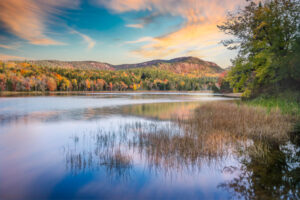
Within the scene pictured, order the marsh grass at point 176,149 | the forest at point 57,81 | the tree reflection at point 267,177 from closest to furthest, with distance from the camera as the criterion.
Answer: the tree reflection at point 267,177
the marsh grass at point 176,149
the forest at point 57,81

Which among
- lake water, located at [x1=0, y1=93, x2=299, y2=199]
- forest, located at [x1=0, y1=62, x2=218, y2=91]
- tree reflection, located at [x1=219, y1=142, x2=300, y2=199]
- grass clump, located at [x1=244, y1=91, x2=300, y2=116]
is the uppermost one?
forest, located at [x1=0, y1=62, x2=218, y2=91]

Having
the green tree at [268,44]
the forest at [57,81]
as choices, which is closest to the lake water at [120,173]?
the green tree at [268,44]

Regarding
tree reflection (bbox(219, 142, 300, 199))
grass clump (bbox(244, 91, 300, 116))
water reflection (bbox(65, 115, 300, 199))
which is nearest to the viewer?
tree reflection (bbox(219, 142, 300, 199))

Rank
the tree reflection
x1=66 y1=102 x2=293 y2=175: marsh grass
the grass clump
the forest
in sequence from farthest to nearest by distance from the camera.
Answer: the forest, the grass clump, x1=66 y1=102 x2=293 y2=175: marsh grass, the tree reflection

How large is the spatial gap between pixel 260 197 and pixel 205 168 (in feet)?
6.73

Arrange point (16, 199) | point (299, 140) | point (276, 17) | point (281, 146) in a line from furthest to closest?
point (276, 17)
point (299, 140)
point (281, 146)
point (16, 199)

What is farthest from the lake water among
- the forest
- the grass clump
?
the forest

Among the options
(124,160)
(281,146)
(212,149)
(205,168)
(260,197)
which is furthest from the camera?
(281,146)

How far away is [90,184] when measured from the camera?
555cm

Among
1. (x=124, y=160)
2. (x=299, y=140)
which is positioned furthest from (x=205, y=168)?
(x=299, y=140)

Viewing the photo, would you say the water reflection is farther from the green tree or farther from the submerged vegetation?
the green tree

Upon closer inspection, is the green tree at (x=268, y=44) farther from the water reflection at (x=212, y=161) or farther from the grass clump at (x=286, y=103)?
the water reflection at (x=212, y=161)

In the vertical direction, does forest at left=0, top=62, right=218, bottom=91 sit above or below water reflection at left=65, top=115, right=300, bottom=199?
above

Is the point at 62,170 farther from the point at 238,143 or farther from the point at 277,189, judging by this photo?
the point at 238,143
